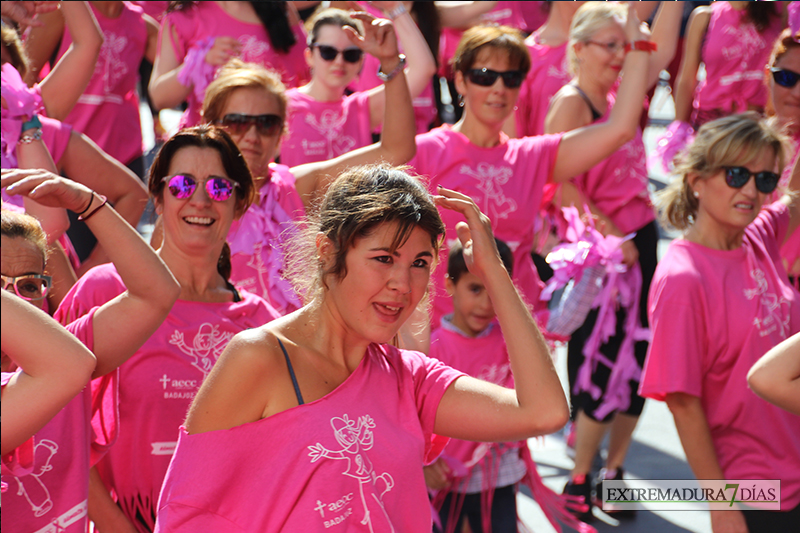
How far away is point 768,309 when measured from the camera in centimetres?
285

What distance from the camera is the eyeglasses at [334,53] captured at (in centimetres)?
424

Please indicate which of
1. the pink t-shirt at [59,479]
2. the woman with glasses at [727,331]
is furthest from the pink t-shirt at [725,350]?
the pink t-shirt at [59,479]

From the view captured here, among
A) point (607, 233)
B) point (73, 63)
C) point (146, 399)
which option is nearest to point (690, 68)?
point (607, 233)

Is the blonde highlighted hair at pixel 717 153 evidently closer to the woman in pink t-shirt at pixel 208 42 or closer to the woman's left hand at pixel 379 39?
the woman's left hand at pixel 379 39

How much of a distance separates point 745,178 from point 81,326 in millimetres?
2130

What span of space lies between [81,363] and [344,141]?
2.78 meters

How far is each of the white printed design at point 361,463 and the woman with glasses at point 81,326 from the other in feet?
1.81

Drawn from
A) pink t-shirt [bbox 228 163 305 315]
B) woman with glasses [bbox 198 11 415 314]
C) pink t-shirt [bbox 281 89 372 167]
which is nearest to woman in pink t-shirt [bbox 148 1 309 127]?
pink t-shirt [bbox 281 89 372 167]

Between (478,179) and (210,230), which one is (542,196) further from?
(210,230)

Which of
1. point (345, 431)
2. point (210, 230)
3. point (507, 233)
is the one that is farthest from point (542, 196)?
point (345, 431)

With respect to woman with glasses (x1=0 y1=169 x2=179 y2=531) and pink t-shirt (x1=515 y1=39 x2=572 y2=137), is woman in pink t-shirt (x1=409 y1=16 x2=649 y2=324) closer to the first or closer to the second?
pink t-shirt (x1=515 y1=39 x2=572 y2=137)

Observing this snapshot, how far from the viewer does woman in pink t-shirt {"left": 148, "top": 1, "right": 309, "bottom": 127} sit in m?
4.18

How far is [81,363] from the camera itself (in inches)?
60.2

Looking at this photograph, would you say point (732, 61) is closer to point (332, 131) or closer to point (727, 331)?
point (332, 131)
